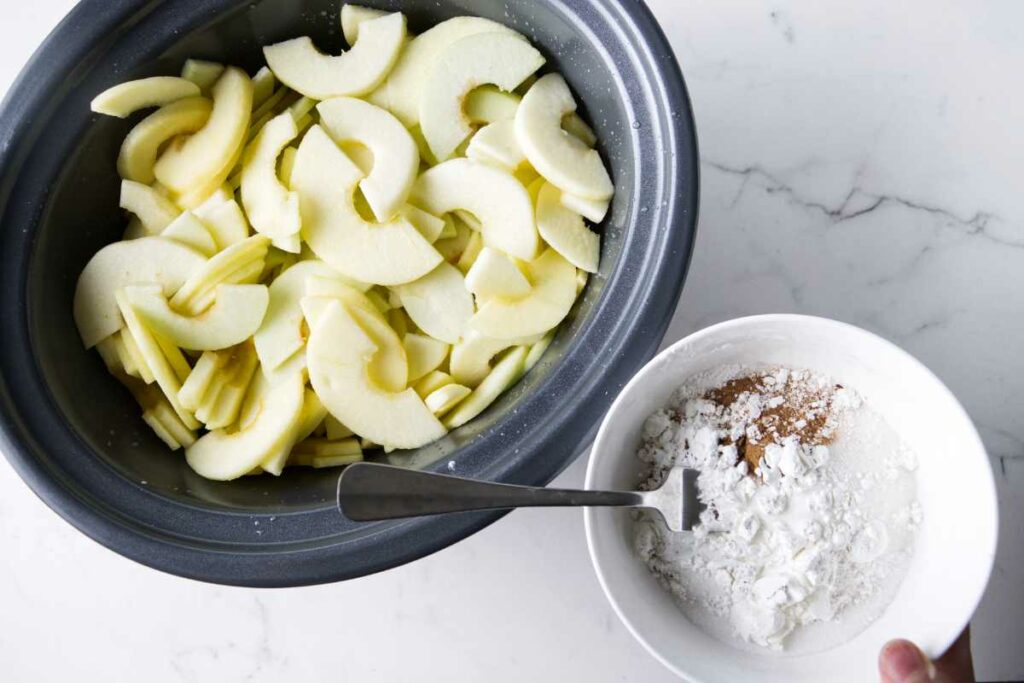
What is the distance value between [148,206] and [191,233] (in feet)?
0.20

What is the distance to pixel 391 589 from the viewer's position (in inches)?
41.8

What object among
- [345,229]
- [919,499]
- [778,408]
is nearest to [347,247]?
[345,229]

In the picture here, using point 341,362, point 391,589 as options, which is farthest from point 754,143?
point 391,589

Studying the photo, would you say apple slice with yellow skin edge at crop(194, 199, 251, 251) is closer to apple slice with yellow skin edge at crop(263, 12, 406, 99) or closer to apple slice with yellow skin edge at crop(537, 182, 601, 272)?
apple slice with yellow skin edge at crop(263, 12, 406, 99)

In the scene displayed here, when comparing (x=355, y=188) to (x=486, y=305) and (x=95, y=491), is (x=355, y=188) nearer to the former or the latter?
(x=486, y=305)

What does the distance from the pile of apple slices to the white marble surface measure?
21cm

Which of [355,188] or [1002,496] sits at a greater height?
[355,188]

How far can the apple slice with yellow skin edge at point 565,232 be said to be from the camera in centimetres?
91

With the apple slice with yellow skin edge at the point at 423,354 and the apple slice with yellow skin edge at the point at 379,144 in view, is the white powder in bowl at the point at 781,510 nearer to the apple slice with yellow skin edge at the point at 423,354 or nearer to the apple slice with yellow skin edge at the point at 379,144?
the apple slice with yellow skin edge at the point at 423,354

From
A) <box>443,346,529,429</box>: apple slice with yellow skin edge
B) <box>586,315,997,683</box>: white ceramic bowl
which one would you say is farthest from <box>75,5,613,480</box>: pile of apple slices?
<box>586,315,997,683</box>: white ceramic bowl

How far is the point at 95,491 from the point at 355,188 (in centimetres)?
37

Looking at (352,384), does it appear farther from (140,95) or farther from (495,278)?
(140,95)

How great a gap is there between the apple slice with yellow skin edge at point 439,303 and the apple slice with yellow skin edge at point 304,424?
4.9 inches

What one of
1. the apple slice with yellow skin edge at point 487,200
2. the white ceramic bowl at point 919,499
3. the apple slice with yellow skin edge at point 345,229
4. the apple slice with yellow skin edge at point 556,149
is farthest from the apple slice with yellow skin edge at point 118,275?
the white ceramic bowl at point 919,499
